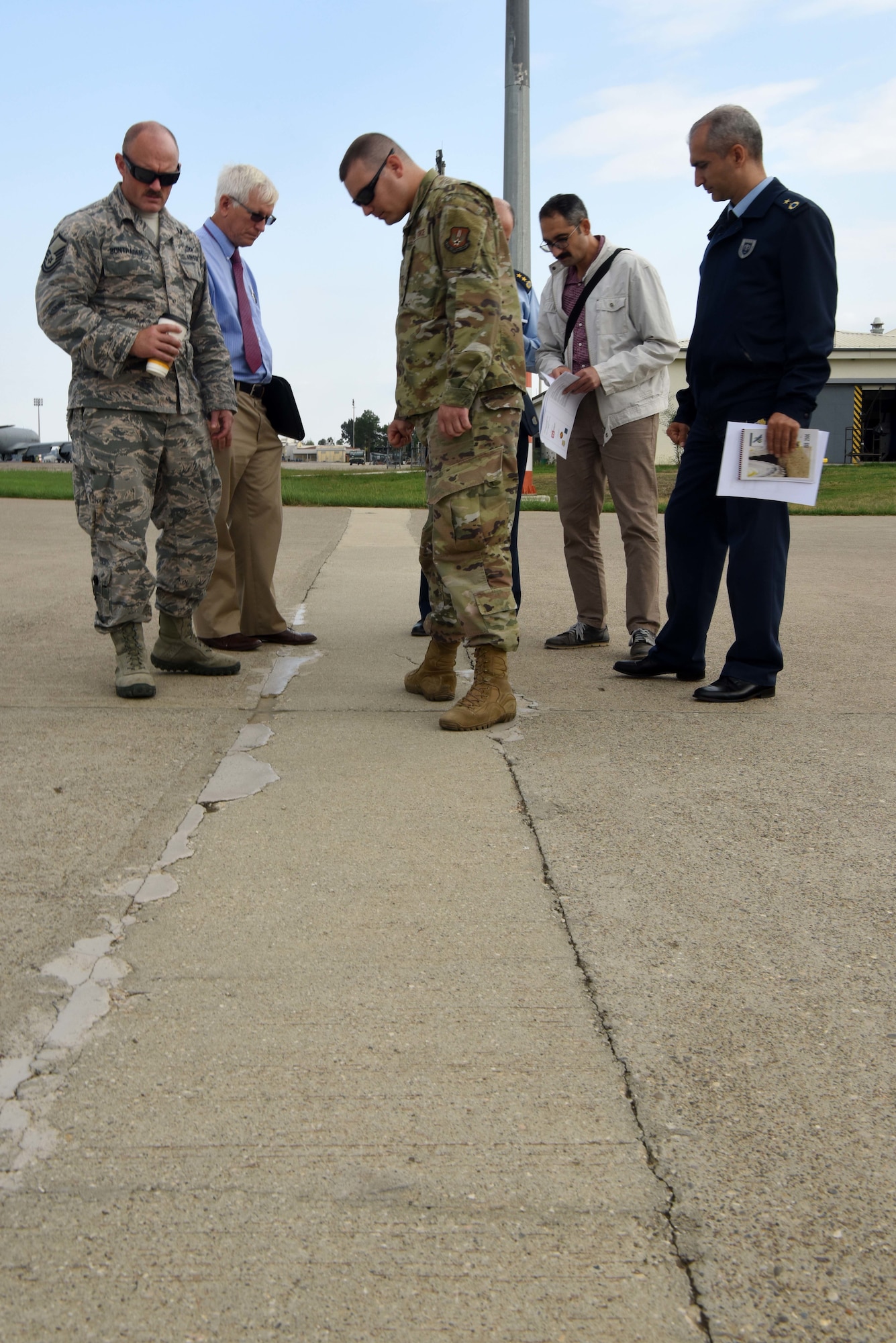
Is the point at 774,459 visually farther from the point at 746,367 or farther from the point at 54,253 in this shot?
the point at 54,253

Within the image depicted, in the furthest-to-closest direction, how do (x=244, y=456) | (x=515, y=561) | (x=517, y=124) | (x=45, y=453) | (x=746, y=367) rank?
(x=45, y=453), (x=517, y=124), (x=515, y=561), (x=244, y=456), (x=746, y=367)

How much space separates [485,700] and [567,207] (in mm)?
2539

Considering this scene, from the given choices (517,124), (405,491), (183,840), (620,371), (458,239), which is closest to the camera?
(183,840)

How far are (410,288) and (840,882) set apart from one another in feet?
8.37

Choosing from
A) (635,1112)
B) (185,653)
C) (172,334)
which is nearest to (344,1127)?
(635,1112)

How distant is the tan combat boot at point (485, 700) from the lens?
13.9ft

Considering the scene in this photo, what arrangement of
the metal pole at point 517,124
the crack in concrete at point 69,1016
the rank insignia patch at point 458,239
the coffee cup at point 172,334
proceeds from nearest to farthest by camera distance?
1. the crack in concrete at point 69,1016
2. the rank insignia patch at point 458,239
3. the coffee cup at point 172,334
4. the metal pole at point 517,124

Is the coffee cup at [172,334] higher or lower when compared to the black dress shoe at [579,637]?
higher

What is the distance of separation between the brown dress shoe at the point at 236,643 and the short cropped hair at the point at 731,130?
2948 mm

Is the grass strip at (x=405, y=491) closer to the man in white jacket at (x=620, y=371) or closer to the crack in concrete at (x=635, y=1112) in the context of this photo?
the man in white jacket at (x=620, y=371)

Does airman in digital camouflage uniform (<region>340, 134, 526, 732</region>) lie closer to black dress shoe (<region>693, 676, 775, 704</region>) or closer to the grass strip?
black dress shoe (<region>693, 676, 775, 704</region>)

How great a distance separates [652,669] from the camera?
5223mm

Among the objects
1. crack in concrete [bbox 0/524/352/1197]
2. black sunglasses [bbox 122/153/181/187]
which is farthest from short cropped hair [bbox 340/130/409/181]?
crack in concrete [bbox 0/524/352/1197]

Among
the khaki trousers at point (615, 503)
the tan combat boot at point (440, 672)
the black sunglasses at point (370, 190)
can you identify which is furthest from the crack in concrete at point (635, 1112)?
the khaki trousers at point (615, 503)
